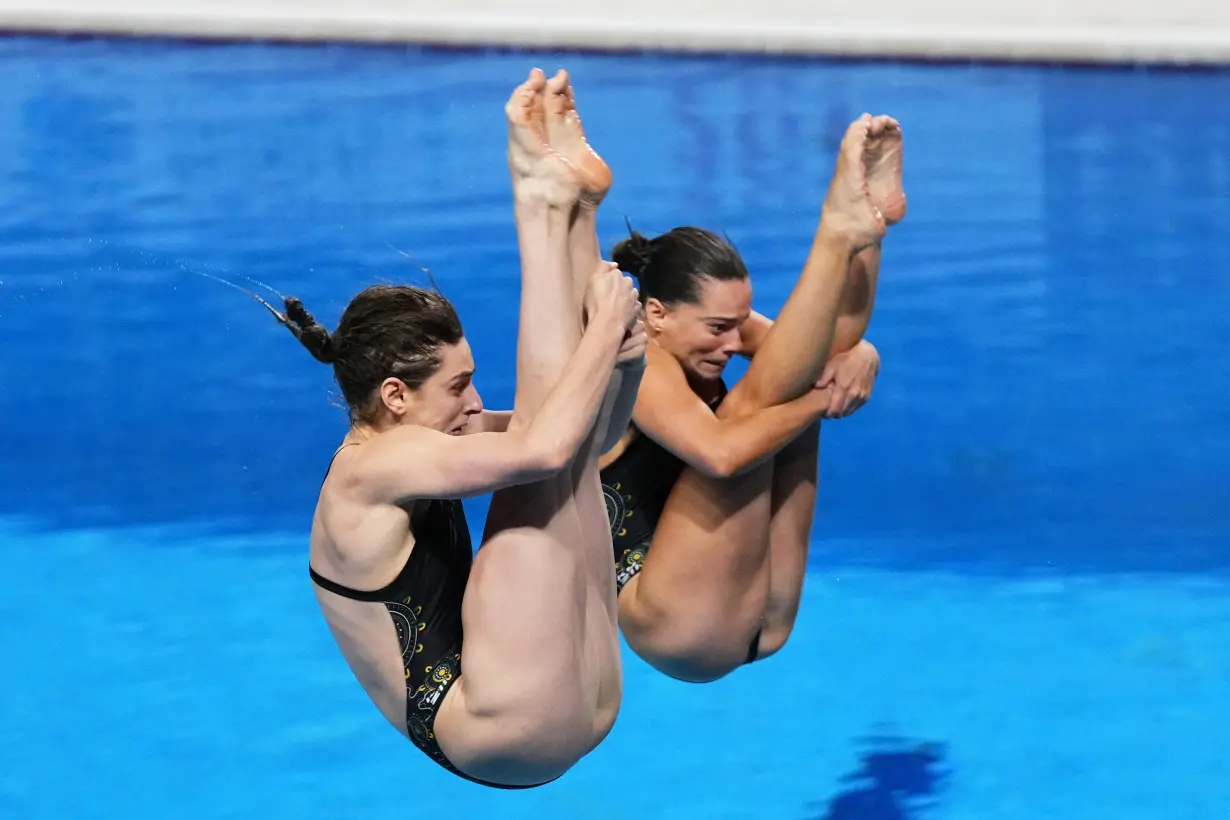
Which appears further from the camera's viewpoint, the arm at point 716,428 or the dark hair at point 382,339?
the arm at point 716,428

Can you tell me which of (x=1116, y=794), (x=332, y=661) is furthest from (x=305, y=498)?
(x=1116, y=794)

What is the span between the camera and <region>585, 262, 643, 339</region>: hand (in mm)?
2449

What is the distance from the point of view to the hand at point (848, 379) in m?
2.99

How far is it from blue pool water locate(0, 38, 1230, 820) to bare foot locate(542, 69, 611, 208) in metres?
2.84

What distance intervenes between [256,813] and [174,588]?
5.78ft

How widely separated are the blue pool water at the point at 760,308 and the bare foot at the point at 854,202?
8.45 feet

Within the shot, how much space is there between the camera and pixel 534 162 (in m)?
2.49

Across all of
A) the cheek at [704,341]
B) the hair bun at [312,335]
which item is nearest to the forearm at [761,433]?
the cheek at [704,341]

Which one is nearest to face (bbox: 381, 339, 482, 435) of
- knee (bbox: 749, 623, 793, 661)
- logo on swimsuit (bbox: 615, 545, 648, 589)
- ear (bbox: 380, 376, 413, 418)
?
ear (bbox: 380, 376, 413, 418)

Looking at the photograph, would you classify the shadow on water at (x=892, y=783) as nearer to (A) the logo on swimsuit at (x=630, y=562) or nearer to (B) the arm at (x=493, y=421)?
(A) the logo on swimsuit at (x=630, y=562)

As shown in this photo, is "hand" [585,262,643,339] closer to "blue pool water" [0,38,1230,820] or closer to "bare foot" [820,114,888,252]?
"bare foot" [820,114,888,252]

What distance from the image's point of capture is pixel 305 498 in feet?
23.5

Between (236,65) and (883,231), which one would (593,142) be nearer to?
(236,65)

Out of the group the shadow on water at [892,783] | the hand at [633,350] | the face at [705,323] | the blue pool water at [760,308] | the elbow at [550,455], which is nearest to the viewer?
the elbow at [550,455]
